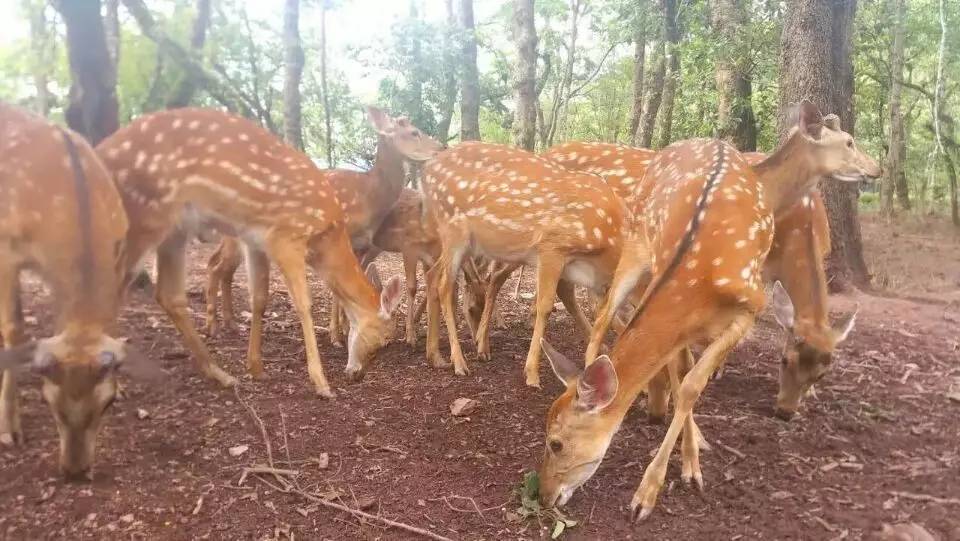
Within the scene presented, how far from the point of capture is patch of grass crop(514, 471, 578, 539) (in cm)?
302

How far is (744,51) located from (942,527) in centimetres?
761

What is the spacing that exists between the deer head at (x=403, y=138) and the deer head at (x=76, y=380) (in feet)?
11.4

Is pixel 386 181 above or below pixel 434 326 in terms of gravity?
above

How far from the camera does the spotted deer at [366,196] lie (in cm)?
561

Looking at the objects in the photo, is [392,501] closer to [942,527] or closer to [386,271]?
[942,527]

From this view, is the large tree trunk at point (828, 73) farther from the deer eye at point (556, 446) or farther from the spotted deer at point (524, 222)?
the deer eye at point (556, 446)

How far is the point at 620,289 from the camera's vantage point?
4.35 metres

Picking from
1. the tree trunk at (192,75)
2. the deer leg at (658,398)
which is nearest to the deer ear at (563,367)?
the deer leg at (658,398)

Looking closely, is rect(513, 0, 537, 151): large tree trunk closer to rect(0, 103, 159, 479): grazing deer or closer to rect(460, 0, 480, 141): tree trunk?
rect(460, 0, 480, 141): tree trunk

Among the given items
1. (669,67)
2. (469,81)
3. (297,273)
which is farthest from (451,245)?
(669,67)

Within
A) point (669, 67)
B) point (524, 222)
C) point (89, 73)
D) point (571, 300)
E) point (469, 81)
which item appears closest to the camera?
point (524, 222)

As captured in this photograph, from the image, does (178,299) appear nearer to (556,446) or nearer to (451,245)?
(451,245)

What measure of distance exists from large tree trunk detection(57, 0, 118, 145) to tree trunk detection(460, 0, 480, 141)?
5.52m

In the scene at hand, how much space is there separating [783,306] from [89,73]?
510 cm
